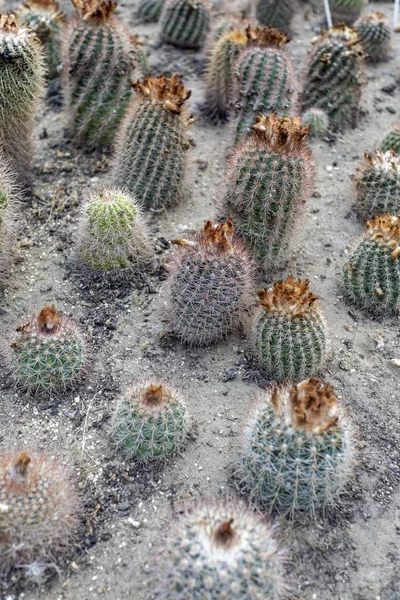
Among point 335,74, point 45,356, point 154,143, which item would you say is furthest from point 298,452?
point 335,74

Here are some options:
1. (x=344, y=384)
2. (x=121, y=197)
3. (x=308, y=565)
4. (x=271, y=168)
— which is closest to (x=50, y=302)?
(x=121, y=197)

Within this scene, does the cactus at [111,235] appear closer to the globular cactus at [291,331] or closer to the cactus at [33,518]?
the globular cactus at [291,331]

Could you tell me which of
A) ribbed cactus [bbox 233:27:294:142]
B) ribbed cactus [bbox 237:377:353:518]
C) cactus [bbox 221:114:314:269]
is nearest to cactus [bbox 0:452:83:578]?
ribbed cactus [bbox 237:377:353:518]

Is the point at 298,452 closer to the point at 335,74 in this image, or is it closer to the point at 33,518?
the point at 33,518

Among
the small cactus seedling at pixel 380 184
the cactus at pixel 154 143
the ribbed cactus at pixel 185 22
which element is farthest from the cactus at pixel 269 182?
the ribbed cactus at pixel 185 22

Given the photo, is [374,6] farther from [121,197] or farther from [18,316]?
[18,316]
